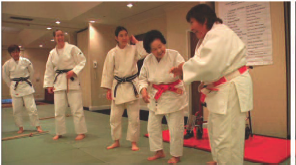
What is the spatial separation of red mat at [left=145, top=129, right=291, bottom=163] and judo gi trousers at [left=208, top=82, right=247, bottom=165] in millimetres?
899

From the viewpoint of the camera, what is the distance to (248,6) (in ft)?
9.91

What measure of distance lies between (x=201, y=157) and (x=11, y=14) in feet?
17.9

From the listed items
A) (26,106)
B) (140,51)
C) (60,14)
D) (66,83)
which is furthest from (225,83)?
(60,14)

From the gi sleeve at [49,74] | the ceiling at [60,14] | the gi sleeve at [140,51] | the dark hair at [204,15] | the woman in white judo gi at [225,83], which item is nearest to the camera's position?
the woman in white judo gi at [225,83]

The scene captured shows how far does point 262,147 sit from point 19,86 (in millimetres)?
3691

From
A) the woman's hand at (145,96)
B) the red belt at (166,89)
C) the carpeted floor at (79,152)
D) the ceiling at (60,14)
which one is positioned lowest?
the carpeted floor at (79,152)

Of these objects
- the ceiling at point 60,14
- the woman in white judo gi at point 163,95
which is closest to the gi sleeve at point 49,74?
the woman in white judo gi at point 163,95

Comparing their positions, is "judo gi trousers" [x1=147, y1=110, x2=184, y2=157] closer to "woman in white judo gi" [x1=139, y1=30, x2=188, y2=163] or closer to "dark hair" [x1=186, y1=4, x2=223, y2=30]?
"woman in white judo gi" [x1=139, y1=30, x2=188, y2=163]

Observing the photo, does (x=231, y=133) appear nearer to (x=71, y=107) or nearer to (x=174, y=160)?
(x=174, y=160)

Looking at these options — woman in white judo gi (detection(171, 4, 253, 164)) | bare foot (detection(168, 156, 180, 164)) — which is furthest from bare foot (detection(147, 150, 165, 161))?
woman in white judo gi (detection(171, 4, 253, 164))

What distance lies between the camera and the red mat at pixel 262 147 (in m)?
2.12

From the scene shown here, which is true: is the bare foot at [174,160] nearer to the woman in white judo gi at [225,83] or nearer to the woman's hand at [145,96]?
the woman's hand at [145,96]

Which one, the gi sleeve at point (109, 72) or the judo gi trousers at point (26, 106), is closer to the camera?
the gi sleeve at point (109, 72)

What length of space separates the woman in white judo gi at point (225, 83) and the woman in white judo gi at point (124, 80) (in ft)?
4.50
